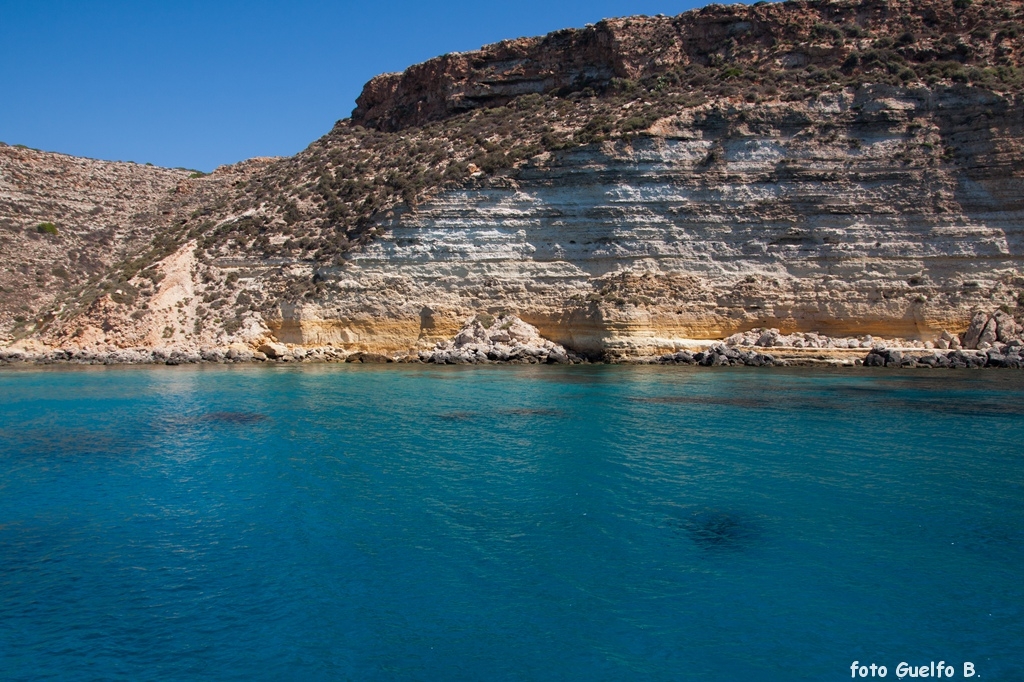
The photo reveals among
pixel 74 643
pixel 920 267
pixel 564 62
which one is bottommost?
pixel 74 643

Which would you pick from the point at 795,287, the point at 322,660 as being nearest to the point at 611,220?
the point at 795,287

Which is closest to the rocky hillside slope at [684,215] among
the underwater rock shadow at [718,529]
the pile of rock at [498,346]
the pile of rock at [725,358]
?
the pile of rock at [498,346]

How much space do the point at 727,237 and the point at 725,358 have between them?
5041mm

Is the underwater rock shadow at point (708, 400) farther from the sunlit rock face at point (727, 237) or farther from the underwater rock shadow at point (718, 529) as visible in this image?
the sunlit rock face at point (727, 237)

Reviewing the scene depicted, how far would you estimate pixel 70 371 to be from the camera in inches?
1008

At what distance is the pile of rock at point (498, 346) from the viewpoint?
89.4ft

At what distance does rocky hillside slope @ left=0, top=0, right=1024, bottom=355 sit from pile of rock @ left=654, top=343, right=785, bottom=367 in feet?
4.28

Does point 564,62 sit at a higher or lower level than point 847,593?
higher

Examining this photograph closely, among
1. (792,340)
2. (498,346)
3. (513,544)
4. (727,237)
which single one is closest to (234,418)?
(513,544)

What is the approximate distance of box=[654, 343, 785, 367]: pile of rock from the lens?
25.6m

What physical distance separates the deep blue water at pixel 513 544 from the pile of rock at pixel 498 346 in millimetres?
11513

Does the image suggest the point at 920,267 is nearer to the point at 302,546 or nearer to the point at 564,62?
the point at 564,62

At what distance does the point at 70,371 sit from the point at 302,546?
21770mm

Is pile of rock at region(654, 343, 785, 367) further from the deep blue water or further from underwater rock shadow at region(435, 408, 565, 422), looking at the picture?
underwater rock shadow at region(435, 408, 565, 422)
